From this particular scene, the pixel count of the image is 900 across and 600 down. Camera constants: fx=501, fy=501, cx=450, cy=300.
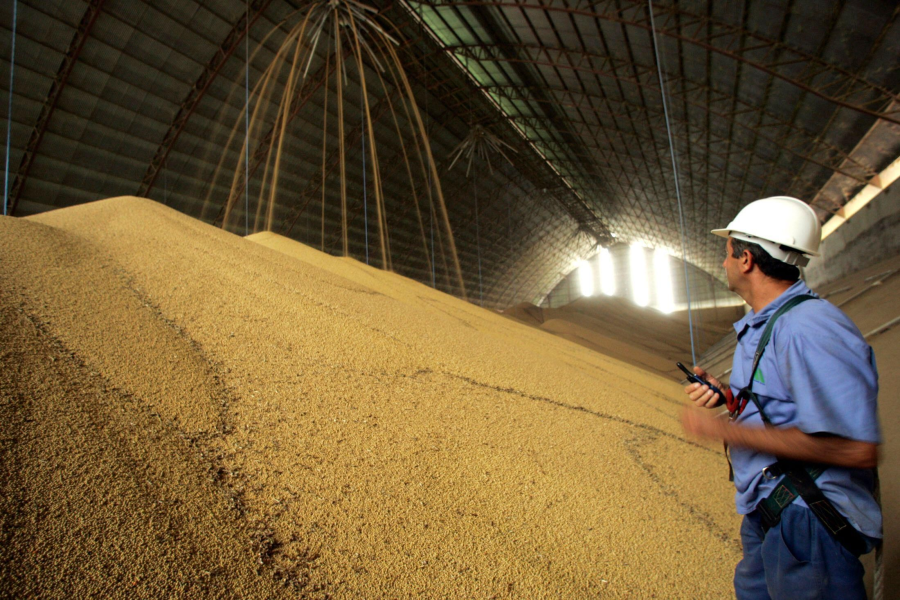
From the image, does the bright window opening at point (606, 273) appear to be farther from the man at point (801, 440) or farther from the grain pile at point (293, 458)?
the man at point (801, 440)

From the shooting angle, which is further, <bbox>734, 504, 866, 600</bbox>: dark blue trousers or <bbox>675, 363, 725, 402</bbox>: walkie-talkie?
<bbox>675, 363, 725, 402</bbox>: walkie-talkie

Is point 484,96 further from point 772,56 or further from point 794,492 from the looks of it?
point 794,492

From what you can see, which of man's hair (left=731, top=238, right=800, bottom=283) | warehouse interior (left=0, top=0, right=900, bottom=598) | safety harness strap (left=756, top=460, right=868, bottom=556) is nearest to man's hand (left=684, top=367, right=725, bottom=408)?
safety harness strap (left=756, top=460, right=868, bottom=556)

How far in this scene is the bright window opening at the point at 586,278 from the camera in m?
41.8

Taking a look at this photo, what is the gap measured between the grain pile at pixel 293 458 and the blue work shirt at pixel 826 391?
0.84 metres

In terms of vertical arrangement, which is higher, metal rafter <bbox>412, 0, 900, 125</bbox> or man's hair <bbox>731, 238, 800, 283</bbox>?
metal rafter <bbox>412, 0, 900, 125</bbox>

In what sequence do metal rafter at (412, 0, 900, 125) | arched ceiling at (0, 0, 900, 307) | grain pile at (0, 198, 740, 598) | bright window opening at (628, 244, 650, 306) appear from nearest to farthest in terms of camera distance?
1. grain pile at (0, 198, 740, 598)
2. metal rafter at (412, 0, 900, 125)
3. arched ceiling at (0, 0, 900, 307)
4. bright window opening at (628, 244, 650, 306)

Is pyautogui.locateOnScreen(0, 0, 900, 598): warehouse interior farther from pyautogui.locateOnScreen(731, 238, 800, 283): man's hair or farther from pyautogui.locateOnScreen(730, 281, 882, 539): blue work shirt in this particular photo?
pyautogui.locateOnScreen(731, 238, 800, 283): man's hair

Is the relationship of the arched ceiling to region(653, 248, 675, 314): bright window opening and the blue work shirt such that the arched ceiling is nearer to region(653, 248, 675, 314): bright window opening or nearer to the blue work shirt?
the blue work shirt

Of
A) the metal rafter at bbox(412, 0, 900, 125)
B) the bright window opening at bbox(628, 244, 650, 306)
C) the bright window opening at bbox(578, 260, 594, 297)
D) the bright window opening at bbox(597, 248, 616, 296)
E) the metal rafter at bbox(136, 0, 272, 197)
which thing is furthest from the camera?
the bright window opening at bbox(578, 260, 594, 297)

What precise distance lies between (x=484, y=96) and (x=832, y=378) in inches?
802

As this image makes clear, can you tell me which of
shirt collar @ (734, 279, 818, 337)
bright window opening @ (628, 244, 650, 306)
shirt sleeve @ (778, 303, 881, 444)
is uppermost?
bright window opening @ (628, 244, 650, 306)

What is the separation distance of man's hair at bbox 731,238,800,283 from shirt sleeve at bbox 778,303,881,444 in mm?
246

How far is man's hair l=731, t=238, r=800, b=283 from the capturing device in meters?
1.52
